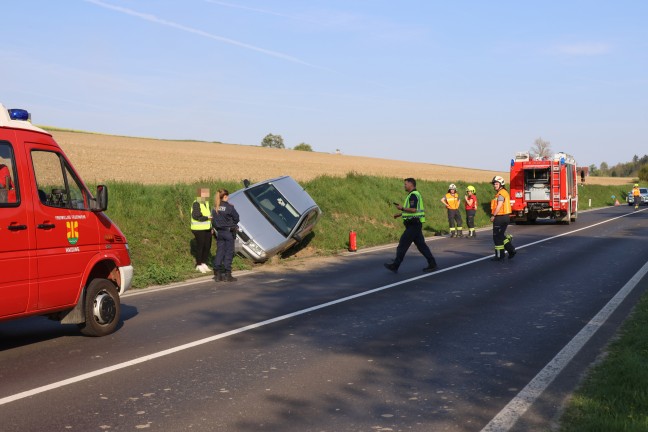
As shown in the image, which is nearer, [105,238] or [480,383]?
[480,383]

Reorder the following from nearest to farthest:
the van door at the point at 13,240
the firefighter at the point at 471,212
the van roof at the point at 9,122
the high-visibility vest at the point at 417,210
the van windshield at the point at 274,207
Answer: the van door at the point at 13,240
the van roof at the point at 9,122
the high-visibility vest at the point at 417,210
the van windshield at the point at 274,207
the firefighter at the point at 471,212

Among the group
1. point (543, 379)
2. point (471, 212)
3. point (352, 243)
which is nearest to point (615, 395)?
point (543, 379)

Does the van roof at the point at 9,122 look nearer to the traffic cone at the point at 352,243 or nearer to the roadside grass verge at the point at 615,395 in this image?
the roadside grass verge at the point at 615,395

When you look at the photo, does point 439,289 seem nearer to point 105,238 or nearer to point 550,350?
point 550,350

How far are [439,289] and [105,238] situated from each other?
5748mm

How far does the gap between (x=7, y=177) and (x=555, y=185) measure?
90.1 feet

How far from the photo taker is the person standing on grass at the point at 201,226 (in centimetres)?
1468

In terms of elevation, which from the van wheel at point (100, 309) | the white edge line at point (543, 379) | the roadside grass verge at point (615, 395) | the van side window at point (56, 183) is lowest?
the white edge line at point (543, 379)

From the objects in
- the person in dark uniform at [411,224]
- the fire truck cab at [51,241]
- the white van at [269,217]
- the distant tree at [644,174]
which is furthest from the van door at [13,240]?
the distant tree at [644,174]

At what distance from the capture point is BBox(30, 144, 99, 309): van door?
750 centimetres

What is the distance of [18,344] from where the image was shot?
8008mm

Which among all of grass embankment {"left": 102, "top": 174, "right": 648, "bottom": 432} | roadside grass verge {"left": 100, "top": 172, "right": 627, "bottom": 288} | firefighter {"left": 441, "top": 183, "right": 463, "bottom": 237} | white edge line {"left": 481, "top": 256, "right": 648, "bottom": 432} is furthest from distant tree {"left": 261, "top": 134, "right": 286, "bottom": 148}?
white edge line {"left": 481, "top": 256, "right": 648, "bottom": 432}

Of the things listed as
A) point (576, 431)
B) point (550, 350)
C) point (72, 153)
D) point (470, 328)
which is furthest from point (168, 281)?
point (72, 153)

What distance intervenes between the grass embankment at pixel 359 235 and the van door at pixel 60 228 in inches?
Answer: 198
